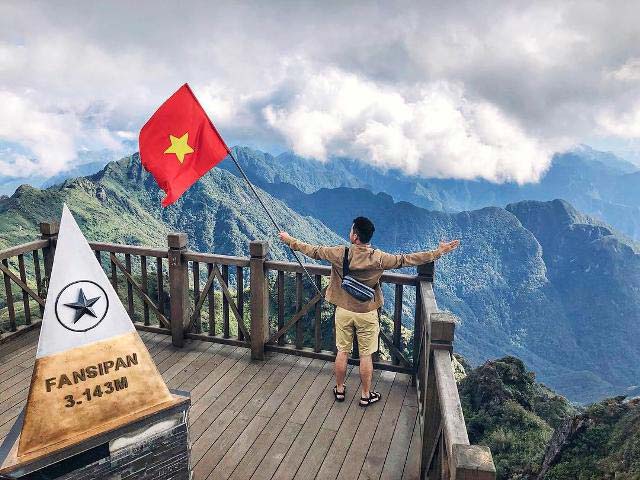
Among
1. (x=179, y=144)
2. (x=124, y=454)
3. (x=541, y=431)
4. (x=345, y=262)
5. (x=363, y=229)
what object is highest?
(x=179, y=144)

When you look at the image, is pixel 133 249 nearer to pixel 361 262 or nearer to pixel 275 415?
pixel 275 415

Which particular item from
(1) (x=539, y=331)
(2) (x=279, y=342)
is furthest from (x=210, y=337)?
(1) (x=539, y=331)

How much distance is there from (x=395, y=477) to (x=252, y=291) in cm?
270

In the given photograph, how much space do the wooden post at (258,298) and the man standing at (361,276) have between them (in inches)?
42.6

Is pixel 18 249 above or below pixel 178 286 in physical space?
above

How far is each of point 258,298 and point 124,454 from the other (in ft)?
10.3

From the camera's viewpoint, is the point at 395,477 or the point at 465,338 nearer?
the point at 395,477

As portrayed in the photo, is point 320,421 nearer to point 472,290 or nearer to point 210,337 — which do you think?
point 210,337

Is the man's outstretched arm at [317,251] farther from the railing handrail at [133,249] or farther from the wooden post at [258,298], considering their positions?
the railing handrail at [133,249]

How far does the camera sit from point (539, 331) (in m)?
167

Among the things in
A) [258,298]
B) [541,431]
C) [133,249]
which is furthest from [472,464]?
[541,431]

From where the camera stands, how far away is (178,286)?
6.13 metres

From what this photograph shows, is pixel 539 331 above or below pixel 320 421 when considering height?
below

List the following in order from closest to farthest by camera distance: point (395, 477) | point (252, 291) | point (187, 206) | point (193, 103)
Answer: point (395, 477)
point (193, 103)
point (252, 291)
point (187, 206)
